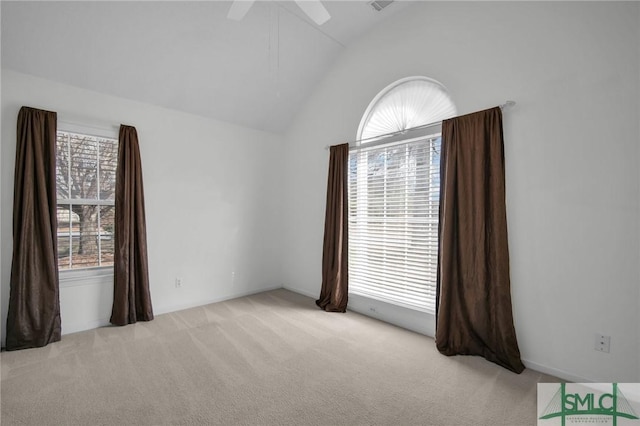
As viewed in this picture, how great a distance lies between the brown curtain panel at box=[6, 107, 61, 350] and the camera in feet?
8.55

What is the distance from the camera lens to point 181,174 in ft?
12.1

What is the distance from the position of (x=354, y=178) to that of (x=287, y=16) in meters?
2.02

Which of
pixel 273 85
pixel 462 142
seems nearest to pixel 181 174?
pixel 273 85

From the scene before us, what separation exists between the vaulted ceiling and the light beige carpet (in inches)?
108

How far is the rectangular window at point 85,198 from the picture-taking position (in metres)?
2.99

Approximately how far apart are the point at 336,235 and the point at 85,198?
2911mm

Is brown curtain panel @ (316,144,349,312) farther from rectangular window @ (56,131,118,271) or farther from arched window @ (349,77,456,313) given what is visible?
rectangular window @ (56,131,118,271)

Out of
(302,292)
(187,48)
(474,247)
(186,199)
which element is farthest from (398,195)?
(187,48)

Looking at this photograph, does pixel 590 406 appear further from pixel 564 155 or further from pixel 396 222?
pixel 396 222

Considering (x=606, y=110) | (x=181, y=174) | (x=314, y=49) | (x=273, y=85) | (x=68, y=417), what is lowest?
(x=68, y=417)

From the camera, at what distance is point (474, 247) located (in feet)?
8.34

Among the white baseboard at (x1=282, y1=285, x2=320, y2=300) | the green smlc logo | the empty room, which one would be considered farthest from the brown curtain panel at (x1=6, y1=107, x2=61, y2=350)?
the green smlc logo

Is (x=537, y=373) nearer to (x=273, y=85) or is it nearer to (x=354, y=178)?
(x=354, y=178)

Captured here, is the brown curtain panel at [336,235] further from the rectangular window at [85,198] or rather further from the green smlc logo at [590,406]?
the rectangular window at [85,198]
